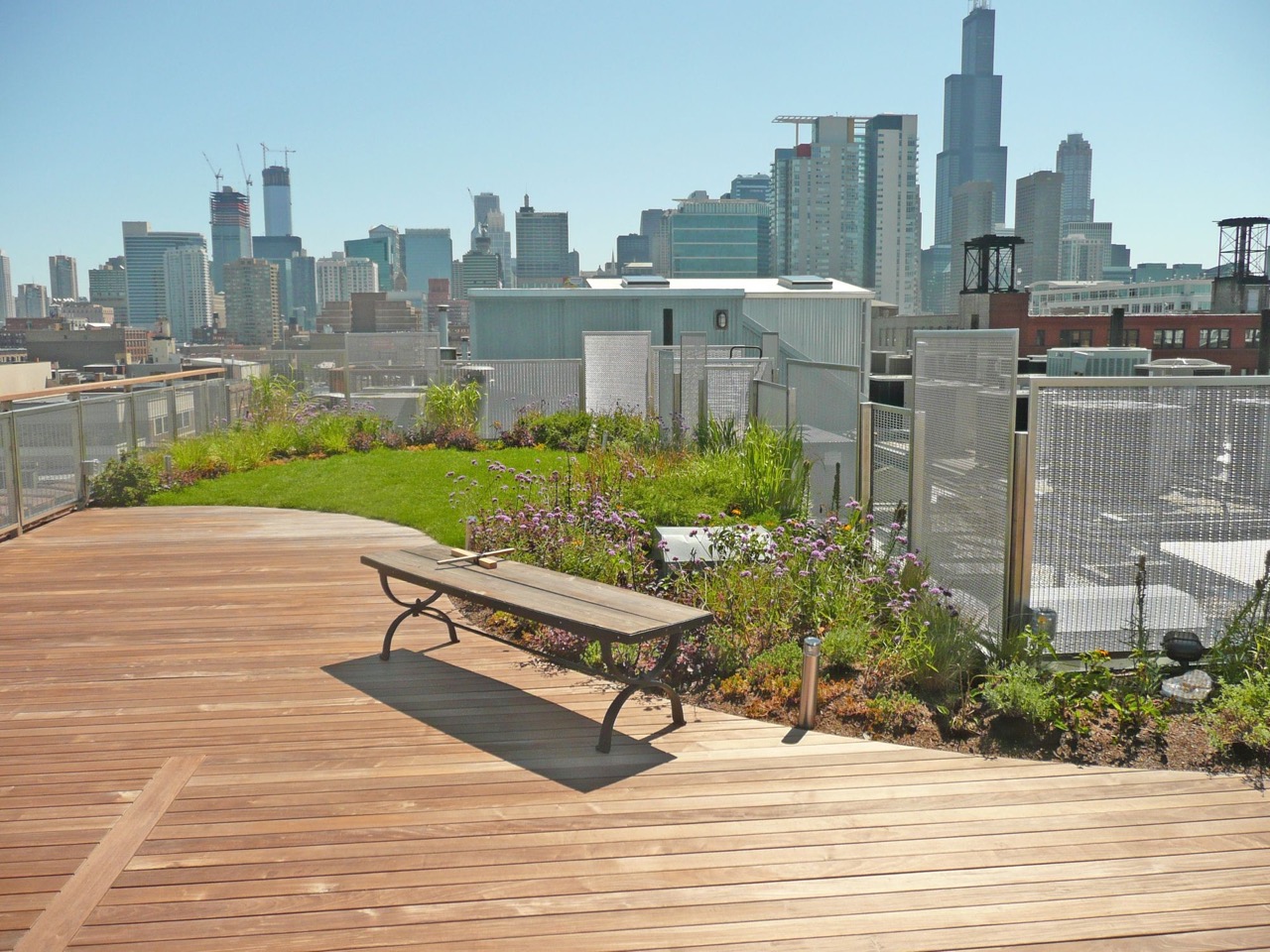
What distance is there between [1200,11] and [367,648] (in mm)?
34543

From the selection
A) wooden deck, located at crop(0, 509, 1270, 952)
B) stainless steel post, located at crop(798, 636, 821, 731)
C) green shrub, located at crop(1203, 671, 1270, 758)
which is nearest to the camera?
wooden deck, located at crop(0, 509, 1270, 952)

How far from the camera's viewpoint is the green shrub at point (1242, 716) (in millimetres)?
4559

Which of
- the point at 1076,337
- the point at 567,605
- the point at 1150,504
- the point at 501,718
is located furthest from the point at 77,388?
the point at 1076,337

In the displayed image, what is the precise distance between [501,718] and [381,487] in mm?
7881

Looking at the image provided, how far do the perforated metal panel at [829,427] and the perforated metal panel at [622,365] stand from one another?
25.4 ft

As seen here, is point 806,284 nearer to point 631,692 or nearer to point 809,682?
point 809,682

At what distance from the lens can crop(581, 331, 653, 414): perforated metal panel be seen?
688 inches

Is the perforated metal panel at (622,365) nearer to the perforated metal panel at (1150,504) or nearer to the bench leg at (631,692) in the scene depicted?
the perforated metal panel at (1150,504)

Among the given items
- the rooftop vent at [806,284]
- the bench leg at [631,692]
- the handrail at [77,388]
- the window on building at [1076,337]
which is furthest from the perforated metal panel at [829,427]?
the window on building at [1076,337]

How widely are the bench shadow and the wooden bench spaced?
5.9 inches

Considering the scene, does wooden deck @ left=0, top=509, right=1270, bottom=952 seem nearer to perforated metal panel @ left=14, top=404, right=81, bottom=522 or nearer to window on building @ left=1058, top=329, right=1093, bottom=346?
perforated metal panel @ left=14, top=404, right=81, bottom=522

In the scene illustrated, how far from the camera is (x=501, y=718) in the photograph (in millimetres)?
5258

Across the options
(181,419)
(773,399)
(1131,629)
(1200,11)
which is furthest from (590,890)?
(1200,11)

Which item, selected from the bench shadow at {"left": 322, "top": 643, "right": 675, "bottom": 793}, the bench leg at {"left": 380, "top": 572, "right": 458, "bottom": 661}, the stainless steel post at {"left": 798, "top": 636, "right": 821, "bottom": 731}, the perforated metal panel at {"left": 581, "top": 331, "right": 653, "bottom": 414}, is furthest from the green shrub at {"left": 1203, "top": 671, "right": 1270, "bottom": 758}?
the perforated metal panel at {"left": 581, "top": 331, "right": 653, "bottom": 414}
